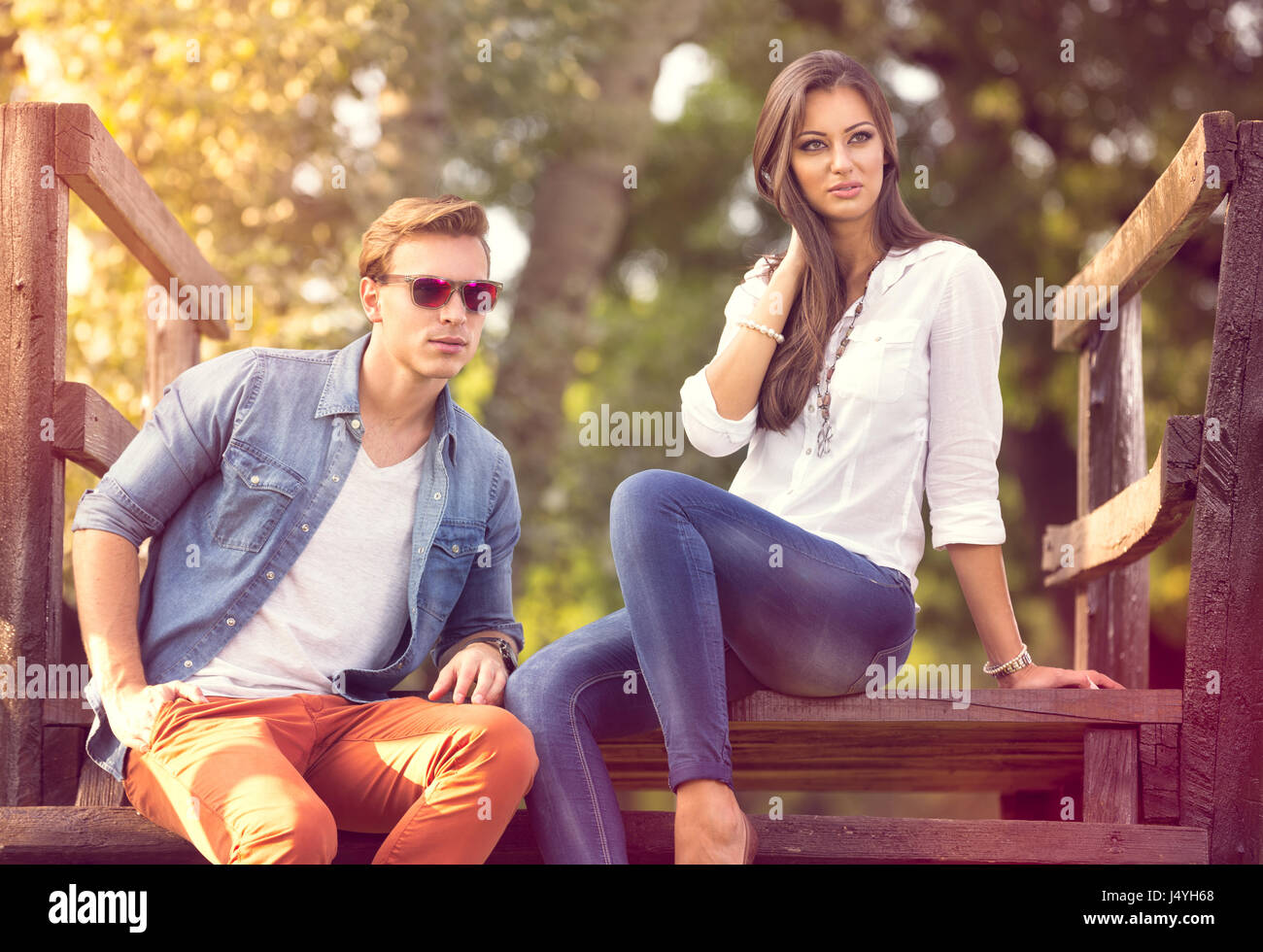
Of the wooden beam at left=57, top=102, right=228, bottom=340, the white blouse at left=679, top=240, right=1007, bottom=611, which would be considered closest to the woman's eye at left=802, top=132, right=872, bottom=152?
the white blouse at left=679, top=240, right=1007, bottom=611

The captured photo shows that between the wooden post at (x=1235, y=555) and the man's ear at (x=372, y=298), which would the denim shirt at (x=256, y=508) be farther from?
the wooden post at (x=1235, y=555)

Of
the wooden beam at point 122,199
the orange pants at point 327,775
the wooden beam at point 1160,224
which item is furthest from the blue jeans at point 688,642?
the wooden beam at point 122,199

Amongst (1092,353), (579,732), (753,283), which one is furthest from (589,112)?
(579,732)

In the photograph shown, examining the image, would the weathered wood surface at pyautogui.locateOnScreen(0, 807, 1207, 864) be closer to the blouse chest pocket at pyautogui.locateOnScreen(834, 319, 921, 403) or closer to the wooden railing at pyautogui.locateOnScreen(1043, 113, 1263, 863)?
the wooden railing at pyautogui.locateOnScreen(1043, 113, 1263, 863)

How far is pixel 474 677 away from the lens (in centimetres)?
277

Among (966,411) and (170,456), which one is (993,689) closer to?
(966,411)

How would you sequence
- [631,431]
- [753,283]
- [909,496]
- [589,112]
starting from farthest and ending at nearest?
1. [631,431]
2. [589,112]
3. [753,283]
4. [909,496]

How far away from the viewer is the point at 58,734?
9.66 ft

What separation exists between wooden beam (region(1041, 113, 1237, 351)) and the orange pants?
1.71 metres

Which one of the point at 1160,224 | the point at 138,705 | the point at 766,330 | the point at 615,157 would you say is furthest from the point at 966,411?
the point at 615,157

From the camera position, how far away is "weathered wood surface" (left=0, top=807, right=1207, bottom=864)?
2.72 metres

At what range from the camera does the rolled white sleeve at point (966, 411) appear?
280cm
